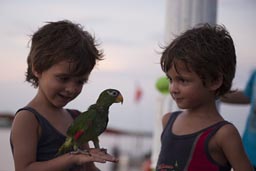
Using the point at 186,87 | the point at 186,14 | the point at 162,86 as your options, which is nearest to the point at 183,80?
the point at 186,87

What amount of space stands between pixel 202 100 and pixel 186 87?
9 cm

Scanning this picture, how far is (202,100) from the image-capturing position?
1836 millimetres

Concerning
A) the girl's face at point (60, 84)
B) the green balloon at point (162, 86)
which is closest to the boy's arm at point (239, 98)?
the green balloon at point (162, 86)

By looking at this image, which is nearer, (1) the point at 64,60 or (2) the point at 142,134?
(1) the point at 64,60

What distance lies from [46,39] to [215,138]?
70cm

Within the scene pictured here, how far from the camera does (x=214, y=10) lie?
2.74 meters

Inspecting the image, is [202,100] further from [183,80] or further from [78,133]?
[78,133]

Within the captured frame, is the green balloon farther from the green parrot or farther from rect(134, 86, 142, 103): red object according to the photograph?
rect(134, 86, 142, 103): red object

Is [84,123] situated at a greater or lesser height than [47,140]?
greater

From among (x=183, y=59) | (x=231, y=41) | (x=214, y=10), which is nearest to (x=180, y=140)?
(x=183, y=59)

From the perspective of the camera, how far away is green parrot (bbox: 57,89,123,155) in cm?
159

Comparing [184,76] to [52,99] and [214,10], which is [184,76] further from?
[214,10]

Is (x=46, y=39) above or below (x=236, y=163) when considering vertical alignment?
above

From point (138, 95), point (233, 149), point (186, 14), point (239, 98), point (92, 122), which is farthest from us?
point (138, 95)
